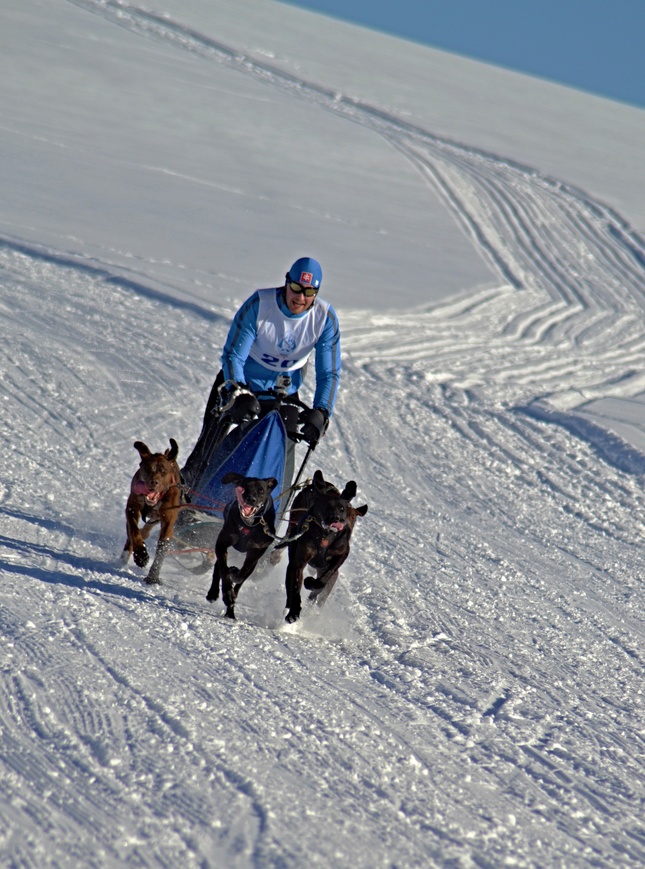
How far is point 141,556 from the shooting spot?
537 centimetres

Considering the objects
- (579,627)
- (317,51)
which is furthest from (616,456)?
(317,51)

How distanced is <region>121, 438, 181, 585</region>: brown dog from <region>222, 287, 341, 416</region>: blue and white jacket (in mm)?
595

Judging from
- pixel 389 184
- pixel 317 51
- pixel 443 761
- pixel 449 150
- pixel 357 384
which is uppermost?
pixel 317 51

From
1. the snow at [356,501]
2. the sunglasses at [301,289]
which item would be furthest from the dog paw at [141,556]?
the sunglasses at [301,289]

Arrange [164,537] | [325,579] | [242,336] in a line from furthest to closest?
[242,336]
[164,537]
[325,579]

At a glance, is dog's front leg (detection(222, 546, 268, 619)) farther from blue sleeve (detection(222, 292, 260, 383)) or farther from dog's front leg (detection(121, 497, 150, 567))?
blue sleeve (detection(222, 292, 260, 383))

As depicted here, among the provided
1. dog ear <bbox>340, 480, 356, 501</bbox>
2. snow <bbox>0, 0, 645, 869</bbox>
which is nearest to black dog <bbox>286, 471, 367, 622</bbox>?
dog ear <bbox>340, 480, 356, 501</bbox>

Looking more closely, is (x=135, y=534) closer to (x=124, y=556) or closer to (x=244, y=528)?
(x=124, y=556)

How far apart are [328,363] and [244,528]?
127cm

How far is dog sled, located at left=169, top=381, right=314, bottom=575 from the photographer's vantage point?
528 cm

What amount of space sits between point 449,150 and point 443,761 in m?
22.4

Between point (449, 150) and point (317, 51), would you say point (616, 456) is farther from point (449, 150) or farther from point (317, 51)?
point (317, 51)

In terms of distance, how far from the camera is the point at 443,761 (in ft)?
12.8

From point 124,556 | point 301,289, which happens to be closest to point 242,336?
point 301,289
